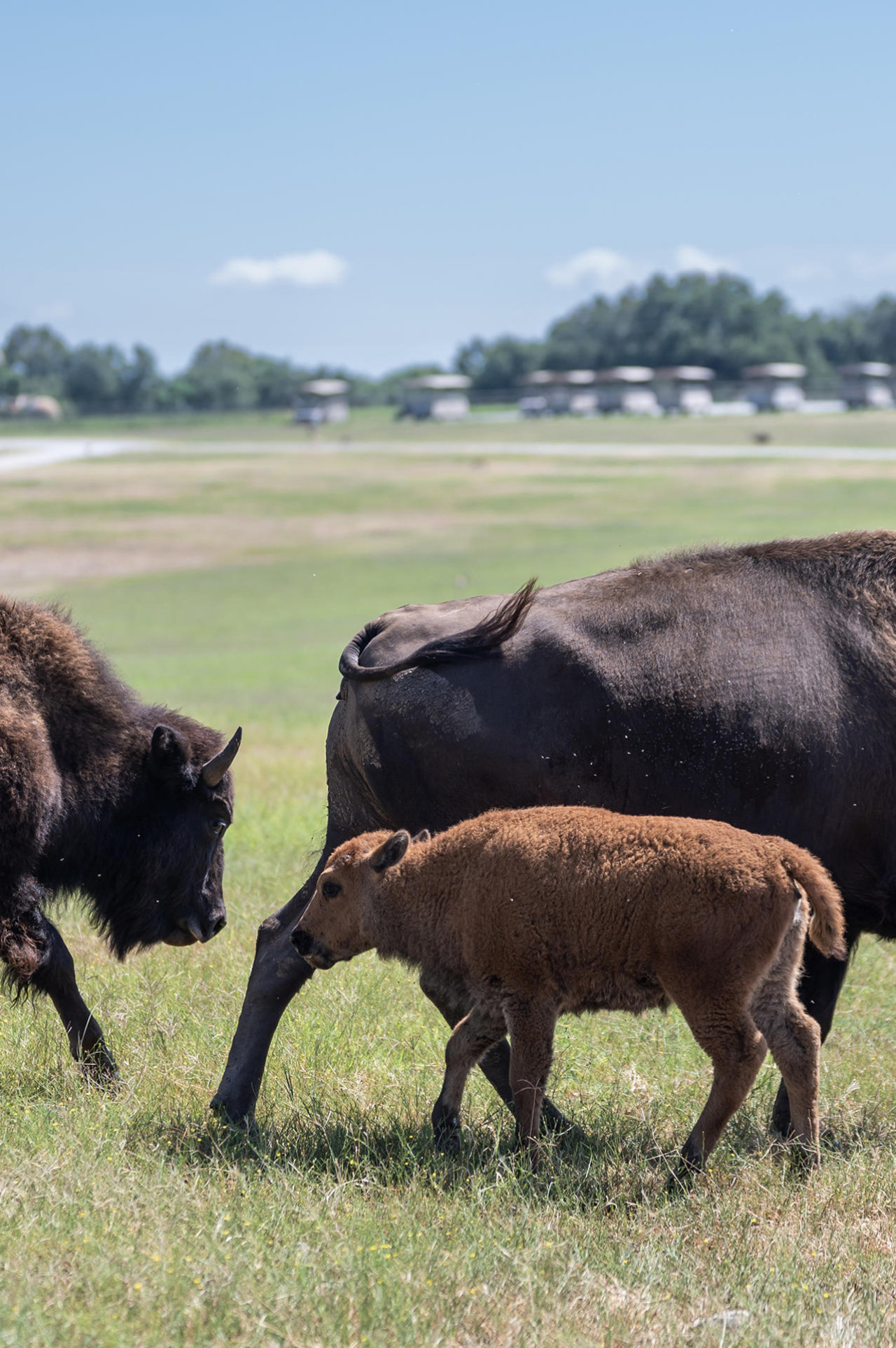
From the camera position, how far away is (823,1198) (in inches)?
185

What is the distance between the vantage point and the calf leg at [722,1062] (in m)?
4.71

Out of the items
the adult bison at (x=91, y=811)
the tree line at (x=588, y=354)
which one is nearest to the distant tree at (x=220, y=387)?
the tree line at (x=588, y=354)

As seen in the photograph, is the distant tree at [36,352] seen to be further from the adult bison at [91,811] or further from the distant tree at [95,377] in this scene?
the adult bison at [91,811]

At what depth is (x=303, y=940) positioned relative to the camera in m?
5.33

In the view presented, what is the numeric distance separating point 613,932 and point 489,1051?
109 centimetres

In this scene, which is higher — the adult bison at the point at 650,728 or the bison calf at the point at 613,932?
the adult bison at the point at 650,728

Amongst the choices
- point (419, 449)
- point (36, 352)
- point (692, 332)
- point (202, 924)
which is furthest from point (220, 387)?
point (202, 924)

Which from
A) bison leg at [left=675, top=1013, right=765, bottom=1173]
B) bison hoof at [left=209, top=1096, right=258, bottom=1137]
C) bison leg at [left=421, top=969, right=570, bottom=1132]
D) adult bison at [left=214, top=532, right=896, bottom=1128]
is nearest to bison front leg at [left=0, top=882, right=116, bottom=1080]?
bison hoof at [left=209, top=1096, right=258, bottom=1137]

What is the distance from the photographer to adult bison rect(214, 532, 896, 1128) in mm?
5539

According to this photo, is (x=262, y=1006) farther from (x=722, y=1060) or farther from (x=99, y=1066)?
(x=722, y=1060)

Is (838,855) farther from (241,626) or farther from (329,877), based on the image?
(241,626)

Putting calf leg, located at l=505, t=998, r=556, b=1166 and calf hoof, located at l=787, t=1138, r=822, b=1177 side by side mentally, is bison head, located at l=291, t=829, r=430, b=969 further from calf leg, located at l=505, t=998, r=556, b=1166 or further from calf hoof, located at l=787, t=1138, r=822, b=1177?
calf hoof, located at l=787, t=1138, r=822, b=1177

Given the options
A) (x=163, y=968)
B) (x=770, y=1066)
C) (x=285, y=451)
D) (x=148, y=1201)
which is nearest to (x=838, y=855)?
(x=770, y=1066)

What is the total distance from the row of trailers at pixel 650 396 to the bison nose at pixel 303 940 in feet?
341
